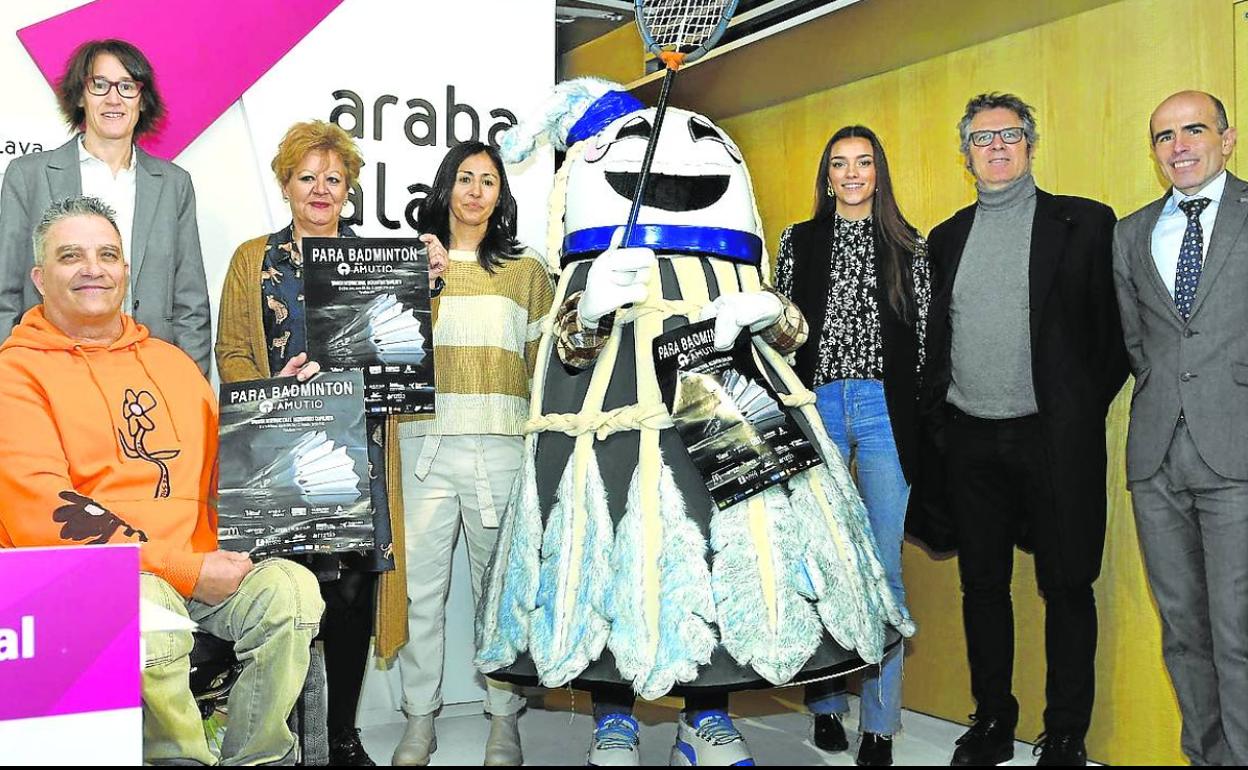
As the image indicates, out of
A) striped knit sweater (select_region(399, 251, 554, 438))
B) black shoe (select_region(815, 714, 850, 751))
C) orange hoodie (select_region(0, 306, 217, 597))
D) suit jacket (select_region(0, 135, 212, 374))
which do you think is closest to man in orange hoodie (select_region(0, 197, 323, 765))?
orange hoodie (select_region(0, 306, 217, 597))

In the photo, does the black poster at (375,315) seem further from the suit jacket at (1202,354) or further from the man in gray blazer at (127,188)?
the suit jacket at (1202,354)

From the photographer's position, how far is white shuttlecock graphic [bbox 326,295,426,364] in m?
2.69

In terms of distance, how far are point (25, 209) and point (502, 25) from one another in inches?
61.9

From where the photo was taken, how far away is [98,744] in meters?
2.01

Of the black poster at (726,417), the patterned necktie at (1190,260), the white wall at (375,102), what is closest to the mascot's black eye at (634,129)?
the black poster at (726,417)

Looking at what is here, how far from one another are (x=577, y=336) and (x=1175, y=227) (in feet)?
4.70

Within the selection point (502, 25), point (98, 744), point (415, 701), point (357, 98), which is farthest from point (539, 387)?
point (502, 25)

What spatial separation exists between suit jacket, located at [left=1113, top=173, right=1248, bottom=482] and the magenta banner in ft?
7.21

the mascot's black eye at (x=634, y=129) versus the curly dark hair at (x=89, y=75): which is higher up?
the curly dark hair at (x=89, y=75)

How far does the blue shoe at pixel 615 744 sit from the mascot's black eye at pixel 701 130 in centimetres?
131

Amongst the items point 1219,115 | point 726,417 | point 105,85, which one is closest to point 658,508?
point 726,417

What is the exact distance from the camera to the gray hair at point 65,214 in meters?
2.50

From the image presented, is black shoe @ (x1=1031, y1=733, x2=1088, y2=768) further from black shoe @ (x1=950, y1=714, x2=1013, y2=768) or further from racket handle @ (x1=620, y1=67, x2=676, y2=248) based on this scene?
racket handle @ (x1=620, y1=67, x2=676, y2=248)

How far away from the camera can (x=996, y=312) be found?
2873 millimetres
